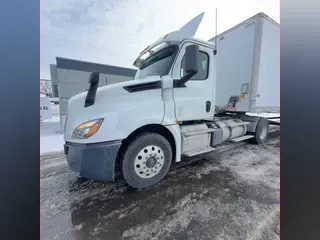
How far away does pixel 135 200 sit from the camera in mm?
2025

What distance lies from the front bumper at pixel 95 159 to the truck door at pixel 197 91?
4.28 ft

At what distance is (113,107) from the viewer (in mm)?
2039

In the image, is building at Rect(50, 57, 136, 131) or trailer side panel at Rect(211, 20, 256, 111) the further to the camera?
building at Rect(50, 57, 136, 131)

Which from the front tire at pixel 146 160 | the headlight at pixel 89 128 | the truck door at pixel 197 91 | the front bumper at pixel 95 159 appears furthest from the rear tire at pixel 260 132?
the headlight at pixel 89 128

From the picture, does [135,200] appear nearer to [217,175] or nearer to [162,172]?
[162,172]

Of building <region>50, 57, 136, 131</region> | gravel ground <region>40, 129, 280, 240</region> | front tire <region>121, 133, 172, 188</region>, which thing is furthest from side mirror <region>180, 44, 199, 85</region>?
building <region>50, 57, 136, 131</region>

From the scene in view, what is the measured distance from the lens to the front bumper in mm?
1940

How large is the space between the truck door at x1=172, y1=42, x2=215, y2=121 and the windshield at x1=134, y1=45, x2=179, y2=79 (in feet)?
0.42

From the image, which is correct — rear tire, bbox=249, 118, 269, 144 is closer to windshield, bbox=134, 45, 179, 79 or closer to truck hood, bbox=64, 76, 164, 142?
windshield, bbox=134, 45, 179, 79

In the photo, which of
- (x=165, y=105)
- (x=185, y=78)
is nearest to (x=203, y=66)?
(x=185, y=78)

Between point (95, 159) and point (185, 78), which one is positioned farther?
point (185, 78)

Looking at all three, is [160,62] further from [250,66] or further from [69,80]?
[69,80]

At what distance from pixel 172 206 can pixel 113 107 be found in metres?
1.57
